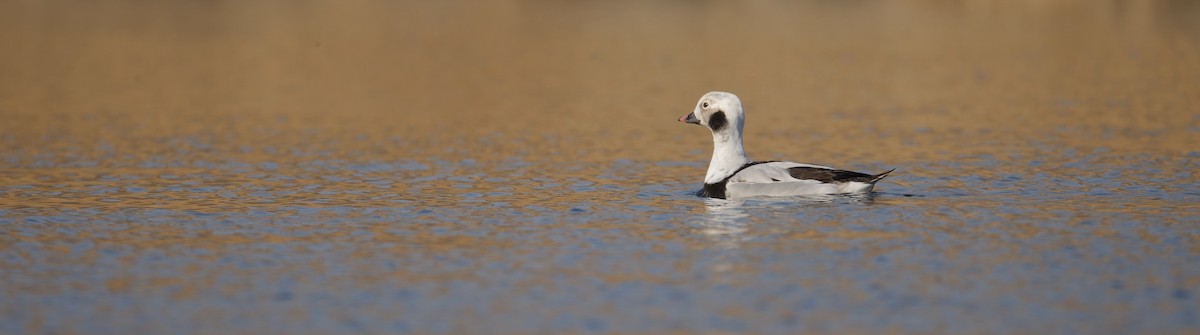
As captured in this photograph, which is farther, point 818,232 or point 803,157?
point 803,157

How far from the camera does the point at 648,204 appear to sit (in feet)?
50.3

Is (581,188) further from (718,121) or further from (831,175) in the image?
(831,175)

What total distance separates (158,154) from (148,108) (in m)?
6.19

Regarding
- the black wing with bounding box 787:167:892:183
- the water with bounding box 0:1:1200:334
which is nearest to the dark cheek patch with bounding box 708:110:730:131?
the water with bounding box 0:1:1200:334

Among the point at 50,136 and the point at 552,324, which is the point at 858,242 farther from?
the point at 50,136

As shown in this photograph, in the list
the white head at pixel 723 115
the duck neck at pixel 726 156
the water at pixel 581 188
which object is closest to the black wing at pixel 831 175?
the water at pixel 581 188

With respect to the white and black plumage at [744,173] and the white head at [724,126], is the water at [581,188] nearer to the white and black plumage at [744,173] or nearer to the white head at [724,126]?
the white and black plumage at [744,173]

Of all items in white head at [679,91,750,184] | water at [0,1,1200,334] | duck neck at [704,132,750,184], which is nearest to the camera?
water at [0,1,1200,334]

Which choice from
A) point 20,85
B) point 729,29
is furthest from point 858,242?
point 729,29

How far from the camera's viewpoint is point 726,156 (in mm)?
16234

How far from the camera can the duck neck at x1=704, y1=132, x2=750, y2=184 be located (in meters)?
16.0

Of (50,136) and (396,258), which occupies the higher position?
(50,136)

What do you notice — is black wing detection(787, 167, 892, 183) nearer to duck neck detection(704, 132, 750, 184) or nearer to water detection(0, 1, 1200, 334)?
water detection(0, 1, 1200, 334)

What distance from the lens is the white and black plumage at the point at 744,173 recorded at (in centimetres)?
1523
